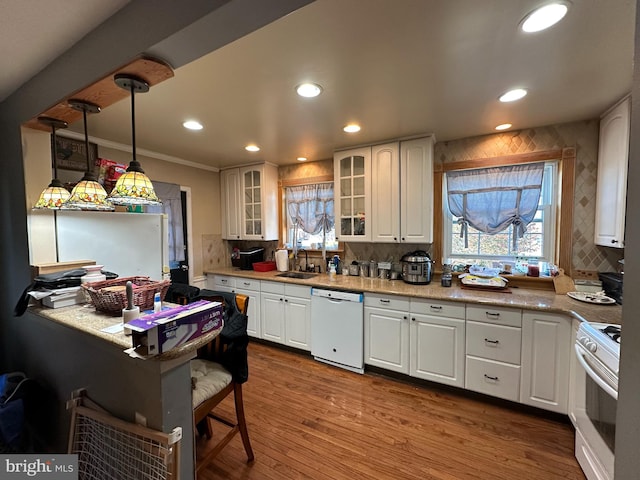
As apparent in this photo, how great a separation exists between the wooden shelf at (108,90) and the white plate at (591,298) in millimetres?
2954

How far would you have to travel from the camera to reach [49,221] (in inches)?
68.2

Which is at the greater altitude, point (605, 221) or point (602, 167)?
point (602, 167)

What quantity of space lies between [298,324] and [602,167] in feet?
10.0

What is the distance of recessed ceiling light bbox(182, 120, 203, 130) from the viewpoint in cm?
223

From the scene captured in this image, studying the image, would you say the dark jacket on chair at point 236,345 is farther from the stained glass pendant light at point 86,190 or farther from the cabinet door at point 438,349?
the cabinet door at point 438,349

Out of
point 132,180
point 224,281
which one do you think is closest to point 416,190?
point 132,180

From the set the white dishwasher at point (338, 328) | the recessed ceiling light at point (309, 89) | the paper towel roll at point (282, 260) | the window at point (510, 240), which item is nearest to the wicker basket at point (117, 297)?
the recessed ceiling light at point (309, 89)

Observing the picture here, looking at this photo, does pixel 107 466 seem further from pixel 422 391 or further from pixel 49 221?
pixel 422 391

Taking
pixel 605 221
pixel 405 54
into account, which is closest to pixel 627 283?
pixel 405 54

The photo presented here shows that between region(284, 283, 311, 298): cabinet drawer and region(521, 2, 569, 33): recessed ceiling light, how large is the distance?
8.23 feet

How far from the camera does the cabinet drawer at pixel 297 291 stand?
2.93 m

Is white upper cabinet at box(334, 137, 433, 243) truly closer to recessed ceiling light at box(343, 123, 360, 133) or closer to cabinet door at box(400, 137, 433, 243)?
cabinet door at box(400, 137, 433, 243)

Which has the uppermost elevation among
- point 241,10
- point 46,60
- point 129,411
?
point 46,60

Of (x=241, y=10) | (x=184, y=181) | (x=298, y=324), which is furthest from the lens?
(x=184, y=181)
